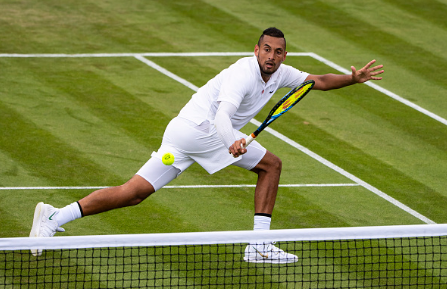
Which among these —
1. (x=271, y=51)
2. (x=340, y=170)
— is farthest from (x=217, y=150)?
(x=340, y=170)

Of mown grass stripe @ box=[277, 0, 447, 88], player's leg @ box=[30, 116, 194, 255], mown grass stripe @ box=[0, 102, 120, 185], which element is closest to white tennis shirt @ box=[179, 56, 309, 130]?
player's leg @ box=[30, 116, 194, 255]

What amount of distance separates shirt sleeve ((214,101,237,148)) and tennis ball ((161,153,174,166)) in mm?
737

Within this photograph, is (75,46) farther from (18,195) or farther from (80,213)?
(80,213)

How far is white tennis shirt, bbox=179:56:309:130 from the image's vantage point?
746cm

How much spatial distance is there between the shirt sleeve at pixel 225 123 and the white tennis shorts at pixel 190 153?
0.55 metres

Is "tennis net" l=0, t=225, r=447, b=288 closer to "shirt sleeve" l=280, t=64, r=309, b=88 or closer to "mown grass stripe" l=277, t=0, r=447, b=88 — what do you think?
"shirt sleeve" l=280, t=64, r=309, b=88

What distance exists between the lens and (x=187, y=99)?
13.0 m

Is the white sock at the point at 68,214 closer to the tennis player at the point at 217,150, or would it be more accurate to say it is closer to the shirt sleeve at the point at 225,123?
the tennis player at the point at 217,150

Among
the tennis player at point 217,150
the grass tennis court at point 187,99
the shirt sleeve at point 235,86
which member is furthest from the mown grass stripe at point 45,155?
the shirt sleeve at point 235,86

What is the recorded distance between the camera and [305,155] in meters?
11.2

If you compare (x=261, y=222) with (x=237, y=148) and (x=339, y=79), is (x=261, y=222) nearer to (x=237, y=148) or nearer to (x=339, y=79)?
(x=237, y=148)

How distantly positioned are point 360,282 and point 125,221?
2814mm

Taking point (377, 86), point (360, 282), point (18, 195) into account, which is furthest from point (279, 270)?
point (377, 86)

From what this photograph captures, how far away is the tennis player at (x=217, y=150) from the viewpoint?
7.63m
